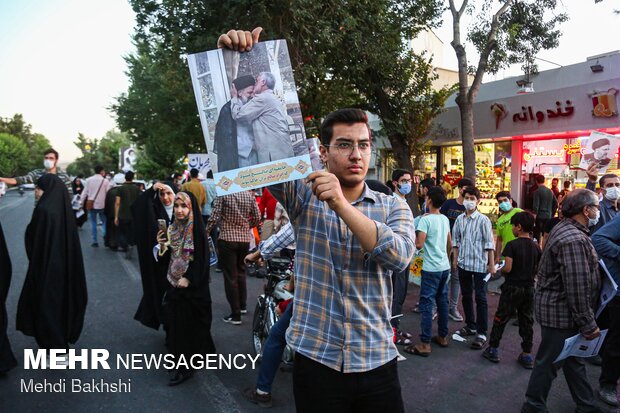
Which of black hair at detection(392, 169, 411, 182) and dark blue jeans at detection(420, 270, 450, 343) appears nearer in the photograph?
dark blue jeans at detection(420, 270, 450, 343)

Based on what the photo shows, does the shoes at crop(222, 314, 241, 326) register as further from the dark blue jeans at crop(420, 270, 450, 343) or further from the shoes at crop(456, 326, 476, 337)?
the shoes at crop(456, 326, 476, 337)

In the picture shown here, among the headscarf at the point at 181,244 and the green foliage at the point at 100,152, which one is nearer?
the headscarf at the point at 181,244

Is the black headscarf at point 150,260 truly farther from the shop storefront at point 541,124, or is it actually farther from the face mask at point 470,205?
the shop storefront at point 541,124

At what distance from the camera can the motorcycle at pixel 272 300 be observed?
4.51m

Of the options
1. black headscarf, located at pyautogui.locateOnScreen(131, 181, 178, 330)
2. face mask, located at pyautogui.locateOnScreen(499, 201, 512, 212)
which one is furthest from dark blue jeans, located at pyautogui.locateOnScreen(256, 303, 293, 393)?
face mask, located at pyautogui.locateOnScreen(499, 201, 512, 212)

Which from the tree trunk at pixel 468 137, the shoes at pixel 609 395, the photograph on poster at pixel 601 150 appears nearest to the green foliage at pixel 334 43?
the tree trunk at pixel 468 137

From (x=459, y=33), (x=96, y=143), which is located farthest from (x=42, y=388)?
(x=96, y=143)

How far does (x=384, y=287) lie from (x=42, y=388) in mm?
3839

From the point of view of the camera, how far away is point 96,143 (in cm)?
9981

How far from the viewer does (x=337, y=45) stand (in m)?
11.7

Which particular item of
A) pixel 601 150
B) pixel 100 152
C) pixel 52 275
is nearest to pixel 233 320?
pixel 52 275

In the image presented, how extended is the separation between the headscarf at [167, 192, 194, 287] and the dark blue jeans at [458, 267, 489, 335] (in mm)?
3535

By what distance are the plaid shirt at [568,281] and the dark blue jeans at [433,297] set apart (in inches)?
65.4

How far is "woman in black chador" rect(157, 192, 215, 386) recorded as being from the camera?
4520 millimetres
